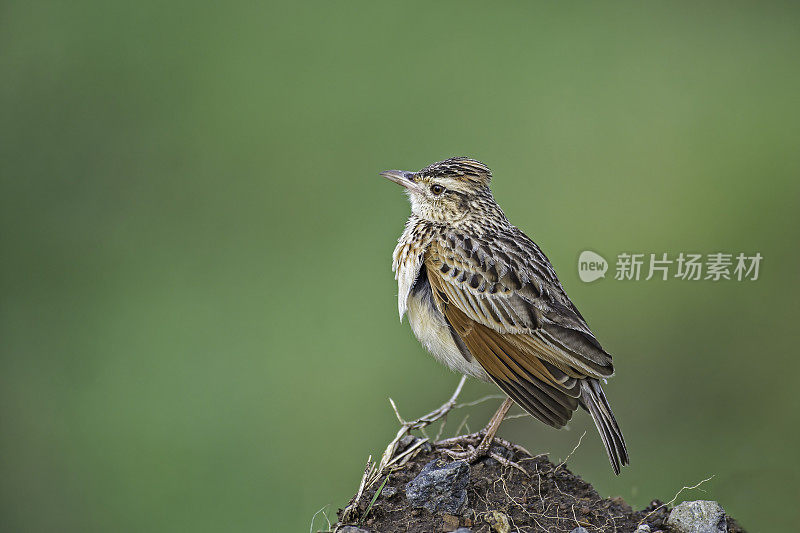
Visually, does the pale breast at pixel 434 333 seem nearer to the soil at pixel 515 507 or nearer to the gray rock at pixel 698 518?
the soil at pixel 515 507

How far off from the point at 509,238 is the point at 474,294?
28.5 inches

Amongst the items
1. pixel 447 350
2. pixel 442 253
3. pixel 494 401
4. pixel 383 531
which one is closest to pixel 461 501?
pixel 383 531

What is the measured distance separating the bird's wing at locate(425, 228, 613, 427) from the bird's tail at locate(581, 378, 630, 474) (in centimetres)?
11

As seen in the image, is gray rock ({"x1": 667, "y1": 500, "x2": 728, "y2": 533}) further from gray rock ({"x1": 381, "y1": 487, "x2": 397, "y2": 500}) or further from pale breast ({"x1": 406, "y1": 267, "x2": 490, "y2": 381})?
gray rock ({"x1": 381, "y1": 487, "x2": 397, "y2": 500})

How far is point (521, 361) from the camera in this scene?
5438 mm

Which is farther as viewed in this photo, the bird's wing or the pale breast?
the pale breast

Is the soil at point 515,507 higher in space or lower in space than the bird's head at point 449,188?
lower

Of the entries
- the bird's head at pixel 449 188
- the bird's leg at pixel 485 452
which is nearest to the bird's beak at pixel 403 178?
the bird's head at pixel 449 188

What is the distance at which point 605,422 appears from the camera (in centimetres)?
532

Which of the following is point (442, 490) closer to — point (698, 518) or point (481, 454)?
point (481, 454)

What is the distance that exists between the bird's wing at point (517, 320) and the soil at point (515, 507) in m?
0.40

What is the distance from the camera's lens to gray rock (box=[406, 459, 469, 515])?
4.80 meters

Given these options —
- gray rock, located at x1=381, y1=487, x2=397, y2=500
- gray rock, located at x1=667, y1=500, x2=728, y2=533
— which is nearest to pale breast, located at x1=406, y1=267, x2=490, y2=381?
gray rock, located at x1=381, y1=487, x2=397, y2=500

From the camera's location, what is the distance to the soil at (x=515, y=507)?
186 inches
